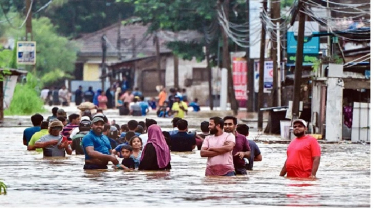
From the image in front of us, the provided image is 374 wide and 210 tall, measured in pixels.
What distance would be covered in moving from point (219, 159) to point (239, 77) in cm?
4383

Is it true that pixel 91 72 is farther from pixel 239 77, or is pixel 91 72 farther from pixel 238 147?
pixel 238 147

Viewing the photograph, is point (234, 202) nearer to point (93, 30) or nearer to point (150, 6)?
point (150, 6)

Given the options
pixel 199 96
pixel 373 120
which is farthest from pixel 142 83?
pixel 373 120

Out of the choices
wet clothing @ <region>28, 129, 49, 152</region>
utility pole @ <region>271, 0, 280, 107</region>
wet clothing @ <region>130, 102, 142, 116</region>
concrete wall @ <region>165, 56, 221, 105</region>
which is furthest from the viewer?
concrete wall @ <region>165, 56, 221, 105</region>

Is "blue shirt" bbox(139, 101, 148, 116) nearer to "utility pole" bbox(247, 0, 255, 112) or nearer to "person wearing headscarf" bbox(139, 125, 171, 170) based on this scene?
"utility pole" bbox(247, 0, 255, 112)

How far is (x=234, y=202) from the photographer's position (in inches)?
630

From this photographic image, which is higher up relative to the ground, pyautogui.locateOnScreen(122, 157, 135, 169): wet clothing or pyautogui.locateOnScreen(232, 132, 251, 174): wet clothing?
pyautogui.locateOnScreen(232, 132, 251, 174): wet clothing

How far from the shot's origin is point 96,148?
21562 millimetres

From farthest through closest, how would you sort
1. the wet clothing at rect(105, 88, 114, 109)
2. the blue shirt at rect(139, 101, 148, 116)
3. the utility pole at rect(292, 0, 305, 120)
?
the wet clothing at rect(105, 88, 114, 109) < the blue shirt at rect(139, 101, 148, 116) < the utility pole at rect(292, 0, 305, 120)

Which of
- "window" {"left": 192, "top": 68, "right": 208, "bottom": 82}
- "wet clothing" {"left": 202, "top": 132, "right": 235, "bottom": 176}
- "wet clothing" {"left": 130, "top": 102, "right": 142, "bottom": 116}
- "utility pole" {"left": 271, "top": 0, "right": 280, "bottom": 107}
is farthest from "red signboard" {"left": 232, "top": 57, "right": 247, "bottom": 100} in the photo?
"wet clothing" {"left": 202, "top": 132, "right": 235, "bottom": 176}

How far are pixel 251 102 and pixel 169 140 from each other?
118 ft

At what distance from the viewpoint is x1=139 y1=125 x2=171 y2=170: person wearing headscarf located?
21.3 metres

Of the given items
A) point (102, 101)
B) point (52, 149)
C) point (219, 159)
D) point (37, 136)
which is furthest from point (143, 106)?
point (219, 159)

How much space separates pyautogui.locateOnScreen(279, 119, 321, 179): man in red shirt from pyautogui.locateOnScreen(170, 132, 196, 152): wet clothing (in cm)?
888
